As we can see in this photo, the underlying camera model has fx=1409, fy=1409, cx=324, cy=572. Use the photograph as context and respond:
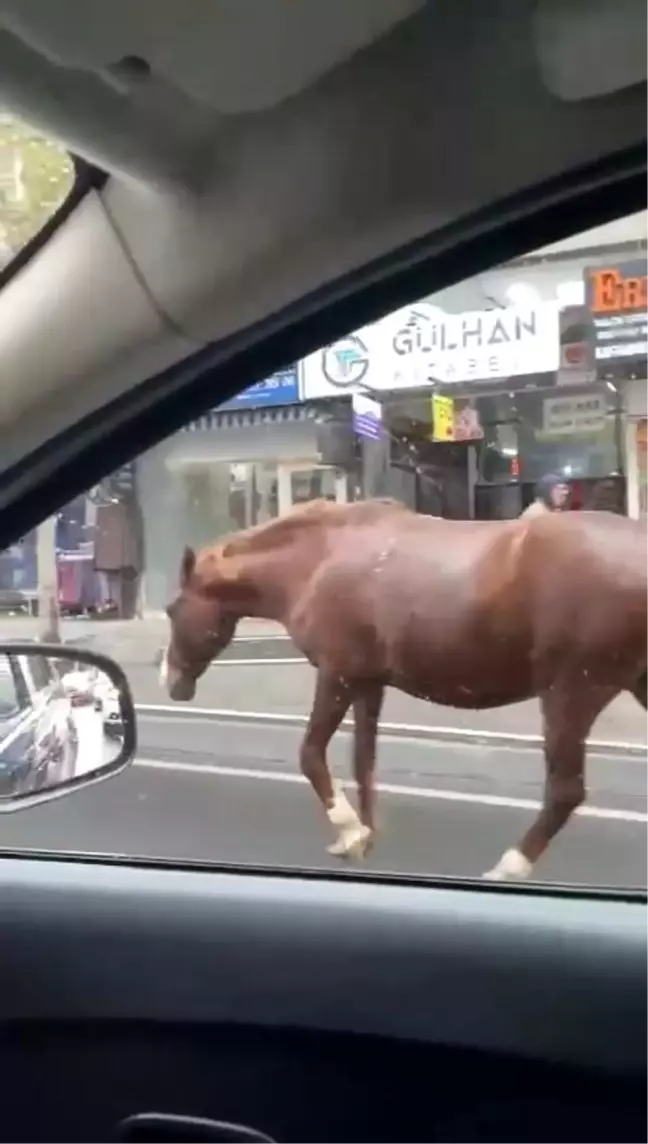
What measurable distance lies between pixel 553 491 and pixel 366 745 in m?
0.59

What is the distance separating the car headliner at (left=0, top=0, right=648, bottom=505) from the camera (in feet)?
5.55

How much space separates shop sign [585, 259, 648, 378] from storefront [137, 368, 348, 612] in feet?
1.57

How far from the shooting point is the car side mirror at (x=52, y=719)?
7.48ft

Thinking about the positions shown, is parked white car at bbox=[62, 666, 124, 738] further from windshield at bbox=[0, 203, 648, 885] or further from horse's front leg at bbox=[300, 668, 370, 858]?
horse's front leg at bbox=[300, 668, 370, 858]

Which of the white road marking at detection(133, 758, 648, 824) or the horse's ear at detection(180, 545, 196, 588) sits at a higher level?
the horse's ear at detection(180, 545, 196, 588)

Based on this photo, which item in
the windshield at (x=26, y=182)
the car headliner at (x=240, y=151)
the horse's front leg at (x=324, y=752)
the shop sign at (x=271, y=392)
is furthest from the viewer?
the horse's front leg at (x=324, y=752)

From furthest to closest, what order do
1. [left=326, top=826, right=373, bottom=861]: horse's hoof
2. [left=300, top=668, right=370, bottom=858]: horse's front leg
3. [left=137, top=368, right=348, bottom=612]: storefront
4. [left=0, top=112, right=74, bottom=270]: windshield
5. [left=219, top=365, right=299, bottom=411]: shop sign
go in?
[left=300, top=668, right=370, bottom=858]: horse's front leg
[left=326, top=826, right=373, bottom=861]: horse's hoof
[left=137, top=368, right=348, bottom=612]: storefront
[left=219, top=365, right=299, bottom=411]: shop sign
[left=0, top=112, right=74, bottom=270]: windshield

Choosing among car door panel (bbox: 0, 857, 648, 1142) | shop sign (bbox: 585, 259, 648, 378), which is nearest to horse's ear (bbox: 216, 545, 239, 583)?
car door panel (bbox: 0, 857, 648, 1142)

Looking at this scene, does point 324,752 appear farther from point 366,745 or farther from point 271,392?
point 271,392

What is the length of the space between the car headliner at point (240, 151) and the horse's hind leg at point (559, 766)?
76 cm

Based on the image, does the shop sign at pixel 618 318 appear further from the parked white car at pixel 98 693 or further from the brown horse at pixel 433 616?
the parked white car at pixel 98 693

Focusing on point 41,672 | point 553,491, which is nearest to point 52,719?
point 41,672

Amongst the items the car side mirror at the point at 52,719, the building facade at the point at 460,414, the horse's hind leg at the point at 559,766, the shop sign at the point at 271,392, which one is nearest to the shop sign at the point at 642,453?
the building facade at the point at 460,414

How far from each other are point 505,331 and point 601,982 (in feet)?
3.31
